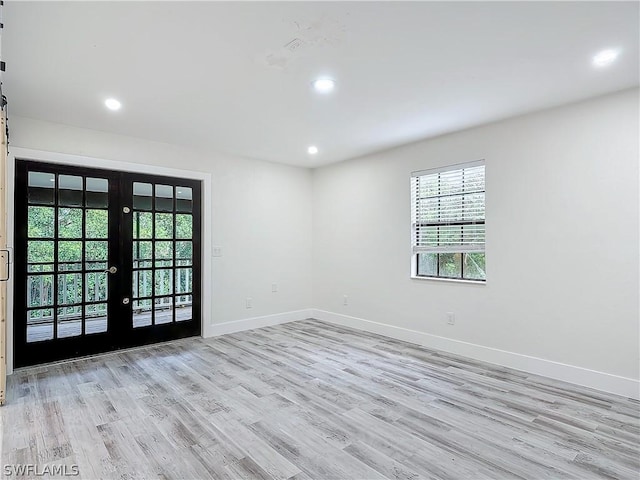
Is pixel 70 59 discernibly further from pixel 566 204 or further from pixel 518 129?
pixel 566 204

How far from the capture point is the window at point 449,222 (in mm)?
3986

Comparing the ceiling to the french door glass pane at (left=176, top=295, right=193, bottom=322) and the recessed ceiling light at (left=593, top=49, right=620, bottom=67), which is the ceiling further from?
the french door glass pane at (left=176, top=295, right=193, bottom=322)

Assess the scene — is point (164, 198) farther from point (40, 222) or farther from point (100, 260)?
point (40, 222)

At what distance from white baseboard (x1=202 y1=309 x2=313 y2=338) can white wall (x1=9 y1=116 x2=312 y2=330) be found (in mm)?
64

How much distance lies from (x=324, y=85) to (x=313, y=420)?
2.52 m

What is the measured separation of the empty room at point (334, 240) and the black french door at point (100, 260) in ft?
0.07

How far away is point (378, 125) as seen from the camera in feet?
12.5

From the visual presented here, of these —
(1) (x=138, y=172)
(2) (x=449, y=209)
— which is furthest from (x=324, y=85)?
(1) (x=138, y=172)

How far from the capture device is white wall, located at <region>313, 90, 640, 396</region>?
2996mm

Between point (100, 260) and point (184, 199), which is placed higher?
point (184, 199)

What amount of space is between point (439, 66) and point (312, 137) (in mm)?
1927

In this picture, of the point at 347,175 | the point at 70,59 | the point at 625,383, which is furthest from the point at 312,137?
the point at 625,383

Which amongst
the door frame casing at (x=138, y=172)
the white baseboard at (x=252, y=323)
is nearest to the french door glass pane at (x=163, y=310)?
the door frame casing at (x=138, y=172)

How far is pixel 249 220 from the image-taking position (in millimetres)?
5293
